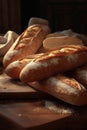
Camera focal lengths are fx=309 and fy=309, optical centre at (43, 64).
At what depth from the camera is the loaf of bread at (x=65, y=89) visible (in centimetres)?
88

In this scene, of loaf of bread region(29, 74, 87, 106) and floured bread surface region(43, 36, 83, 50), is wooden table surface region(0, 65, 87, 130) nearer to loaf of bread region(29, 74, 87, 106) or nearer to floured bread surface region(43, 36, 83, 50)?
loaf of bread region(29, 74, 87, 106)

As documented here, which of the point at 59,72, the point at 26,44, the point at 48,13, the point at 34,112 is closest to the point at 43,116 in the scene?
the point at 34,112

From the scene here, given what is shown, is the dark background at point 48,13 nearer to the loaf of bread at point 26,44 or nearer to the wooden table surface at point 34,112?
the loaf of bread at point 26,44

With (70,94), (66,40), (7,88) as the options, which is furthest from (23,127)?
(66,40)

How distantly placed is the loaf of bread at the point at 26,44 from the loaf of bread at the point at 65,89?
232mm

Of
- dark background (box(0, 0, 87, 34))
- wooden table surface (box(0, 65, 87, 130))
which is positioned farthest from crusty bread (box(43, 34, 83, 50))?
dark background (box(0, 0, 87, 34))

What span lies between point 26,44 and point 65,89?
388 mm

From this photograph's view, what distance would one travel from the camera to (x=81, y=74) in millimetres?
976

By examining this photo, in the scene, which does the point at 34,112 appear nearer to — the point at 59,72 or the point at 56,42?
the point at 59,72

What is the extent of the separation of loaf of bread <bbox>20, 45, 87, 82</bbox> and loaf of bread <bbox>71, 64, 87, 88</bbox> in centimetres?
2

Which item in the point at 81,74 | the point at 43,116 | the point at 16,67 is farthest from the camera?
the point at 16,67

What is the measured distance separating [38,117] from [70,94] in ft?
0.38

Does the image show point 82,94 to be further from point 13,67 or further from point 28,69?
point 13,67

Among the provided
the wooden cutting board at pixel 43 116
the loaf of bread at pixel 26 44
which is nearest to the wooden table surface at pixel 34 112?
the wooden cutting board at pixel 43 116
